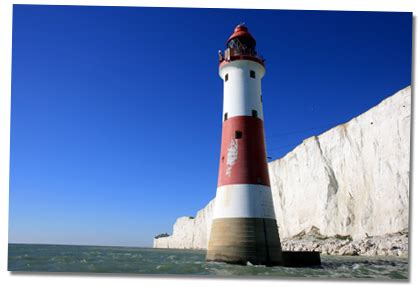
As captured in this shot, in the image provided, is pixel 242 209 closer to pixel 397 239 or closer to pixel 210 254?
pixel 210 254

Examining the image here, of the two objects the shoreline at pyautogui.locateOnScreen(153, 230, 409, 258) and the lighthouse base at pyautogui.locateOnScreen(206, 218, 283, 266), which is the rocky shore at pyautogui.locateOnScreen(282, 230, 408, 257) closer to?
the shoreline at pyautogui.locateOnScreen(153, 230, 409, 258)

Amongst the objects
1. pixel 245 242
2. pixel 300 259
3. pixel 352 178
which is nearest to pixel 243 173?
pixel 245 242

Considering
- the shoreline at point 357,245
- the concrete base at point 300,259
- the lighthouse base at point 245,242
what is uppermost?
the lighthouse base at point 245,242

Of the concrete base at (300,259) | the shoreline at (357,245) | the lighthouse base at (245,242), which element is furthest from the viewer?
the shoreline at (357,245)

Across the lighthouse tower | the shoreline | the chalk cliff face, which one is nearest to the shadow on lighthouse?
the lighthouse tower

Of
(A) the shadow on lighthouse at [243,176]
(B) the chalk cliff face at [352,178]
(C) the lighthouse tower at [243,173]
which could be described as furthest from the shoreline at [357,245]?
(C) the lighthouse tower at [243,173]

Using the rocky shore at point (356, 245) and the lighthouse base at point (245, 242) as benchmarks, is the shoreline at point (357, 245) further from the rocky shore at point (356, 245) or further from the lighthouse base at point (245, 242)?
the lighthouse base at point (245, 242)

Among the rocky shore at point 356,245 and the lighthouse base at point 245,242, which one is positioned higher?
the lighthouse base at point 245,242

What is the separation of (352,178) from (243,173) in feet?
40.8

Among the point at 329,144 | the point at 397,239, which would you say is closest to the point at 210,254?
the point at 397,239

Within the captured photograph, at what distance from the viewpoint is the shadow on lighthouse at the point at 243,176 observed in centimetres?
758

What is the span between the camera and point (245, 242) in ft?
24.7

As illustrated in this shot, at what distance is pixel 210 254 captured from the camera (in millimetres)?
7953

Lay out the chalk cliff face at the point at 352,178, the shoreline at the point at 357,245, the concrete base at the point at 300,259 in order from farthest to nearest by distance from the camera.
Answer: the chalk cliff face at the point at 352,178 → the shoreline at the point at 357,245 → the concrete base at the point at 300,259
